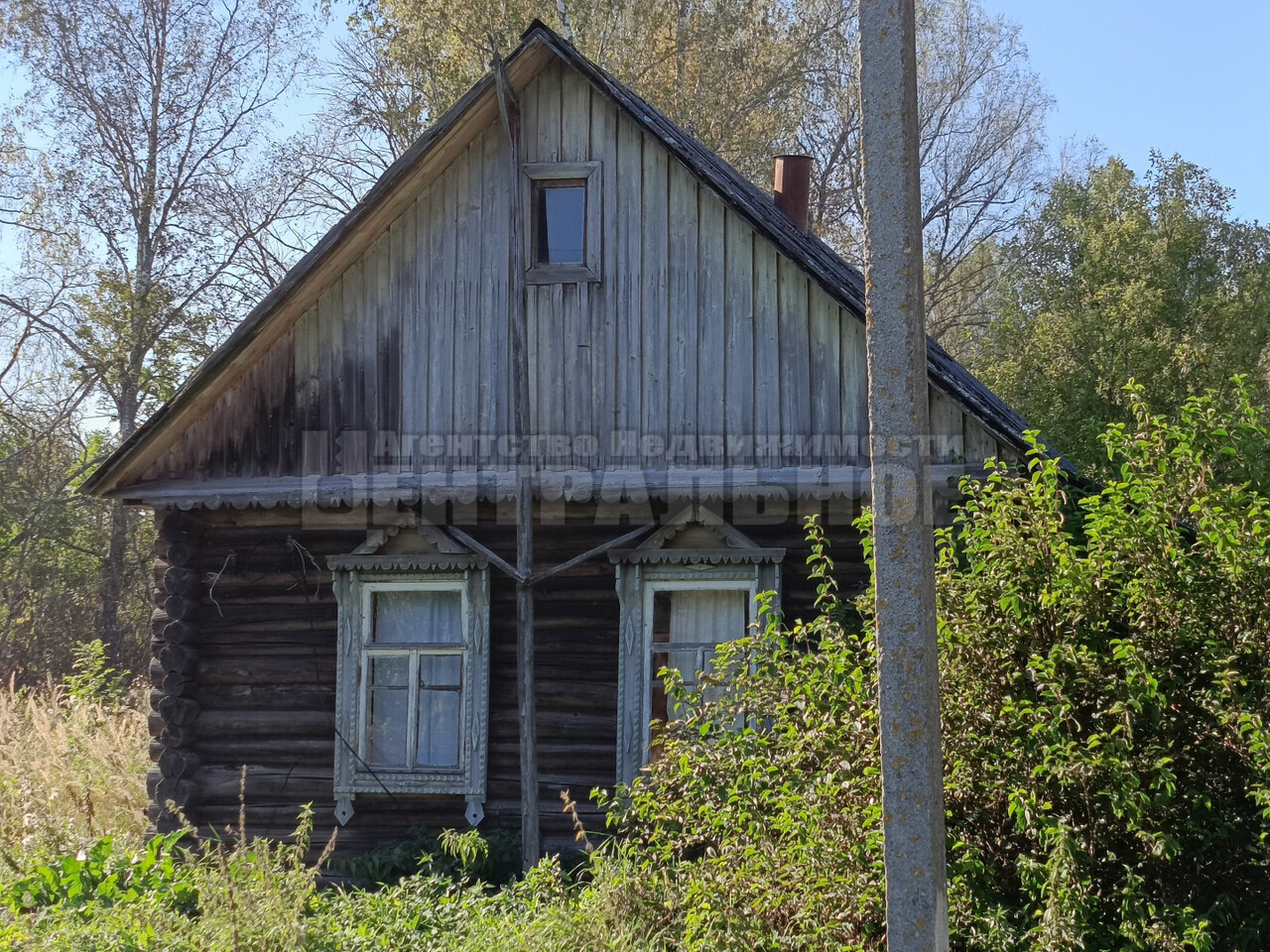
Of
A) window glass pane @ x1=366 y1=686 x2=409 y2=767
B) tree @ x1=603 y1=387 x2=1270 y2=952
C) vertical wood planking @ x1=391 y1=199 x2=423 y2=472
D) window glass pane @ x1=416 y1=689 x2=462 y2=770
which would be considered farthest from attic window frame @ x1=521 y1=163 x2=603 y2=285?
tree @ x1=603 y1=387 x2=1270 y2=952

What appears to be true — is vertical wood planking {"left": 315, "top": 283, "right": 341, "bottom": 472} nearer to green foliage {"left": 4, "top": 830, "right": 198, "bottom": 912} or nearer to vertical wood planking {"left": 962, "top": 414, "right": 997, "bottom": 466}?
green foliage {"left": 4, "top": 830, "right": 198, "bottom": 912}

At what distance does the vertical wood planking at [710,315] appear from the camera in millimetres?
8867

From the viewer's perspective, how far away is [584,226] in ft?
30.5

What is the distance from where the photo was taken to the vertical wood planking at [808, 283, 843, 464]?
8.64 m

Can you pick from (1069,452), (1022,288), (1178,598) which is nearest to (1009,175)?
(1022,288)

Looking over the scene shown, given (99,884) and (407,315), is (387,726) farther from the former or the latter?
(407,315)

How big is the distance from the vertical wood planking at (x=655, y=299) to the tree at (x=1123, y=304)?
1238cm

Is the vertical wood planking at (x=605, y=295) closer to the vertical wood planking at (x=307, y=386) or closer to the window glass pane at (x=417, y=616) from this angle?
the window glass pane at (x=417, y=616)

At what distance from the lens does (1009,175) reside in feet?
97.8

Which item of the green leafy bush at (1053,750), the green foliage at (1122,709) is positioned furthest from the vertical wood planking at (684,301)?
the green foliage at (1122,709)

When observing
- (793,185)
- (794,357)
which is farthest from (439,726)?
(793,185)

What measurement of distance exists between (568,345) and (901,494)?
523 cm

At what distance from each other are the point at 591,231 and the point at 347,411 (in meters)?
2.33

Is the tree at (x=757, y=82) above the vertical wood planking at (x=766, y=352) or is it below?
above
